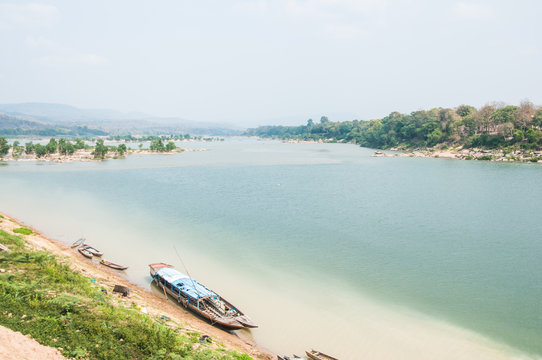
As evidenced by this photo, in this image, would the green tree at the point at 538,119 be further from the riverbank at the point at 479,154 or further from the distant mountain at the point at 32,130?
the distant mountain at the point at 32,130

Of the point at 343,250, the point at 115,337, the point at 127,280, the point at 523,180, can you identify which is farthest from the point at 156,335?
the point at 523,180

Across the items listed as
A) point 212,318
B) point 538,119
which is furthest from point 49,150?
point 538,119

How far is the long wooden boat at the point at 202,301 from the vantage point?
33.7 ft

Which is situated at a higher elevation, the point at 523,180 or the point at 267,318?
the point at 523,180

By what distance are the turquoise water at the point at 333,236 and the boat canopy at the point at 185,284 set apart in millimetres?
1465

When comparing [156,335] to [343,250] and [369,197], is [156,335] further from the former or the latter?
[369,197]

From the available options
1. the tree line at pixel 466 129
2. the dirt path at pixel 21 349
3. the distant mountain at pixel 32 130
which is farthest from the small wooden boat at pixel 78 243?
the distant mountain at pixel 32 130

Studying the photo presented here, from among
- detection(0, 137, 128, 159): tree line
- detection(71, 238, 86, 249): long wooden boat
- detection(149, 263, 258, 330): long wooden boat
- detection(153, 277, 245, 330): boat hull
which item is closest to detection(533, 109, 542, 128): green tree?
detection(149, 263, 258, 330): long wooden boat

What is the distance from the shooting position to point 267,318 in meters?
11.3

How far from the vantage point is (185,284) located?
11.9m

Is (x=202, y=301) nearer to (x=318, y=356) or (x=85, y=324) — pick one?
(x=85, y=324)

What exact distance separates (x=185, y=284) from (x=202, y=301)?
1294mm

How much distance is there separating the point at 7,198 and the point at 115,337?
28126 millimetres

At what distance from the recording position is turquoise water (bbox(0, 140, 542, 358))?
12.3m
